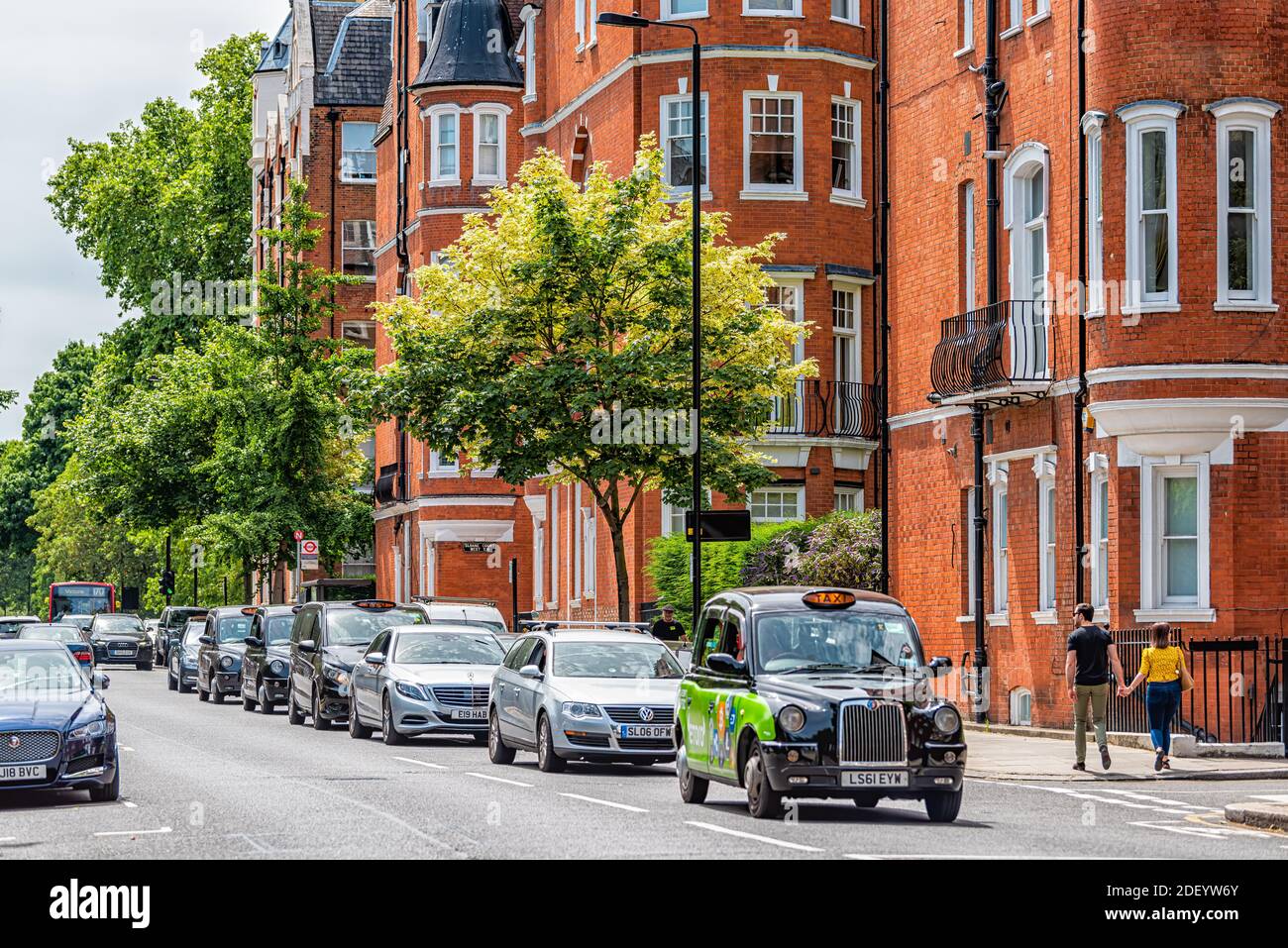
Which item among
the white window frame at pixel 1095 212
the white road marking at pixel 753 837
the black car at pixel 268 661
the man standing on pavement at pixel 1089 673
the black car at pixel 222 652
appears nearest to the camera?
the white road marking at pixel 753 837

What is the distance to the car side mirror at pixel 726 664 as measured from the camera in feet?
61.9

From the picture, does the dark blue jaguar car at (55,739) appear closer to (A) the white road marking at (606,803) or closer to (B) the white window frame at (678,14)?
(A) the white road marking at (606,803)

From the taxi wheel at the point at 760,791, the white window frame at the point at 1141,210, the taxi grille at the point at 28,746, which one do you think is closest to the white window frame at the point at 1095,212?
the white window frame at the point at 1141,210

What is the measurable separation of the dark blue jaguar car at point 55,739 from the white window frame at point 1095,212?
587 inches

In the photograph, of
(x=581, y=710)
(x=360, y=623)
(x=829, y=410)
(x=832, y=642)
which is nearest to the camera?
(x=832, y=642)

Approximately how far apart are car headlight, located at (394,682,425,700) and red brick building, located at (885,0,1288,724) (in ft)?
29.1

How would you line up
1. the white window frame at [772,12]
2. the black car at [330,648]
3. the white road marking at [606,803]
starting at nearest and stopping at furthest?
1. the white road marking at [606,803]
2. the black car at [330,648]
3. the white window frame at [772,12]

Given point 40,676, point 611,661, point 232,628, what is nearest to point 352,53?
point 232,628

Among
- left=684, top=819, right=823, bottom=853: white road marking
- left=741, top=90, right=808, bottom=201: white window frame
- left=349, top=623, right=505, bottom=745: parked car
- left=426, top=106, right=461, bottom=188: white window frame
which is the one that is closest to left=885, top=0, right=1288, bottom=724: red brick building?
left=349, top=623, right=505, bottom=745: parked car

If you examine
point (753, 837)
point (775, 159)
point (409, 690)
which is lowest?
point (753, 837)

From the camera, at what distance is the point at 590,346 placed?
37094 millimetres

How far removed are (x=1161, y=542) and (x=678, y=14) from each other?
19.1 meters

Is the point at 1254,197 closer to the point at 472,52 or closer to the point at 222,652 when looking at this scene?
the point at 222,652

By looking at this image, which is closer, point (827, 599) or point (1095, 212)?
point (827, 599)
